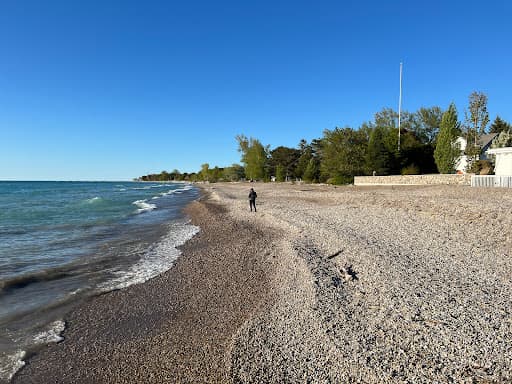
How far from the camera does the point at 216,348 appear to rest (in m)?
5.14

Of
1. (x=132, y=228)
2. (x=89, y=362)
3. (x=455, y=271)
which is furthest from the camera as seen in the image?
(x=132, y=228)

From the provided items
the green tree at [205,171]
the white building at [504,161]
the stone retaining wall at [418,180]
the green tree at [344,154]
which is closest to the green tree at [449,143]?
the stone retaining wall at [418,180]

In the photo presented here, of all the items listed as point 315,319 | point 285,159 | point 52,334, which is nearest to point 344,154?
point 285,159

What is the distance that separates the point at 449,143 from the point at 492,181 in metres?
17.6

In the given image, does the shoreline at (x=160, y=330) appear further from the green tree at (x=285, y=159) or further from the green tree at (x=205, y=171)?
the green tree at (x=205, y=171)

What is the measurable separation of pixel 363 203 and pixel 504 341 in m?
16.7

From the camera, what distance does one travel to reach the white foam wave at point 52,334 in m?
5.70

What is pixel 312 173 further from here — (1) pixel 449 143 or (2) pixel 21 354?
(2) pixel 21 354

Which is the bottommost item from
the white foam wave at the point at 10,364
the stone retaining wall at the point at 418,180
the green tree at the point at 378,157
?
the white foam wave at the point at 10,364

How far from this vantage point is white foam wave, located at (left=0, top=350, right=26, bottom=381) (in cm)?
470

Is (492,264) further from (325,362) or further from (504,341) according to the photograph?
(325,362)

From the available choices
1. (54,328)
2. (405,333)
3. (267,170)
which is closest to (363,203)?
(405,333)

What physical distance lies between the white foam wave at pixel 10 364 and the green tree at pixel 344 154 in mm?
45144

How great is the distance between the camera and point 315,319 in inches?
218
